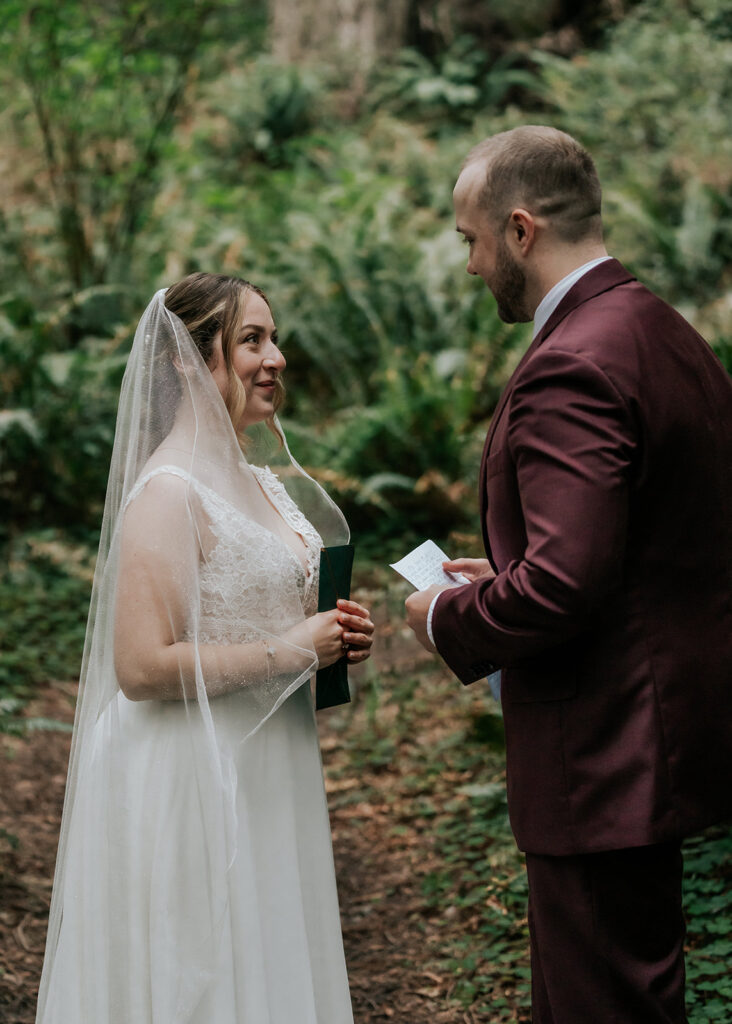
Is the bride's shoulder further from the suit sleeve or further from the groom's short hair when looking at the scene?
the groom's short hair

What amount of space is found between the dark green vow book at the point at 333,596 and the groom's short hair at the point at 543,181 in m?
0.90

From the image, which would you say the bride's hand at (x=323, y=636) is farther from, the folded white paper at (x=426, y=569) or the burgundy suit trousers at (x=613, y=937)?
the burgundy suit trousers at (x=613, y=937)

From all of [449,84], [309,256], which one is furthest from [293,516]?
[449,84]

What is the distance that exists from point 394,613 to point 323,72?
9.61 m

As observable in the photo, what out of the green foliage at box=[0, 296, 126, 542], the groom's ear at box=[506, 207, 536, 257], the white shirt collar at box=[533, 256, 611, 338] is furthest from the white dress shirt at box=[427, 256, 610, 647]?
the green foliage at box=[0, 296, 126, 542]

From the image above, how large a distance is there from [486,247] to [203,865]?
5.18 feet

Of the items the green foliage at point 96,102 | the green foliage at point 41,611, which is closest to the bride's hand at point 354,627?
the green foliage at point 41,611

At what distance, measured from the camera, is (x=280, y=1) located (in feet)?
46.5

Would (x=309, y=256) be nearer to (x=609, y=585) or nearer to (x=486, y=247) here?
(x=486, y=247)

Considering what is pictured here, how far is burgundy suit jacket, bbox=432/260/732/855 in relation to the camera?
80.4 inches

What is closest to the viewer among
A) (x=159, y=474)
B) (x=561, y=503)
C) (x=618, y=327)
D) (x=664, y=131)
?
(x=561, y=503)

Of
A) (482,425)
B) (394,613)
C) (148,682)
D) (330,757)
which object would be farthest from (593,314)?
(482,425)

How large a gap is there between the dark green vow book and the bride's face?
0.42 m

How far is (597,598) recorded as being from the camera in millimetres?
2055
